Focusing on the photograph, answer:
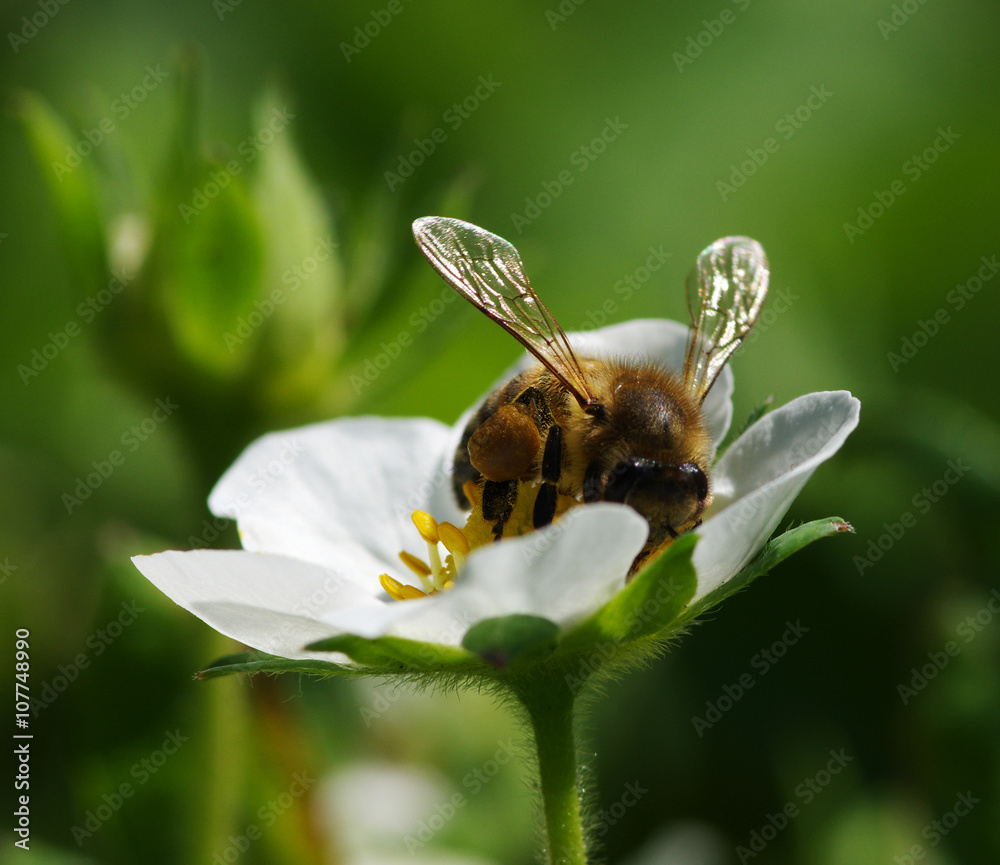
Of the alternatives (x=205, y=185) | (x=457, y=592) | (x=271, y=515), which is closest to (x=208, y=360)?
(x=205, y=185)

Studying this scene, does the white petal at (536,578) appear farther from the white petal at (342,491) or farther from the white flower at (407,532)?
the white petal at (342,491)

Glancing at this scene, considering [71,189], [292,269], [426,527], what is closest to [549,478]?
[426,527]

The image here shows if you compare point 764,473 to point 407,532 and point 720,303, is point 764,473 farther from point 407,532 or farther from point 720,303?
point 407,532

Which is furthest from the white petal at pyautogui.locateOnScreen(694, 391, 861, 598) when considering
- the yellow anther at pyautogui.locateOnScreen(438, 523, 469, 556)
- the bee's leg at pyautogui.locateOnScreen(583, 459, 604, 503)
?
the yellow anther at pyautogui.locateOnScreen(438, 523, 469, 556)

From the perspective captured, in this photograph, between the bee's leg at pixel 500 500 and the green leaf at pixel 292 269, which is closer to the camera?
the bee's leg at pixel 500 500

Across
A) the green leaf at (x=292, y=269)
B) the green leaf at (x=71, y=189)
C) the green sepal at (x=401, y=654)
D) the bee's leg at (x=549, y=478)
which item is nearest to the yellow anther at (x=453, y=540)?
the bee's leg at (x=549, y=478)

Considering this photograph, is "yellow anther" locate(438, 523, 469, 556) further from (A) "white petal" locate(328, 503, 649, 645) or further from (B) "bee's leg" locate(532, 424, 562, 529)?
(A) "white petal" locate(328, 503, 649, 645)

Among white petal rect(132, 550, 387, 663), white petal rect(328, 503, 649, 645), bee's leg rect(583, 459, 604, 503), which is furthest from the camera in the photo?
bee's leg rect(583, 459, 604, 503)
